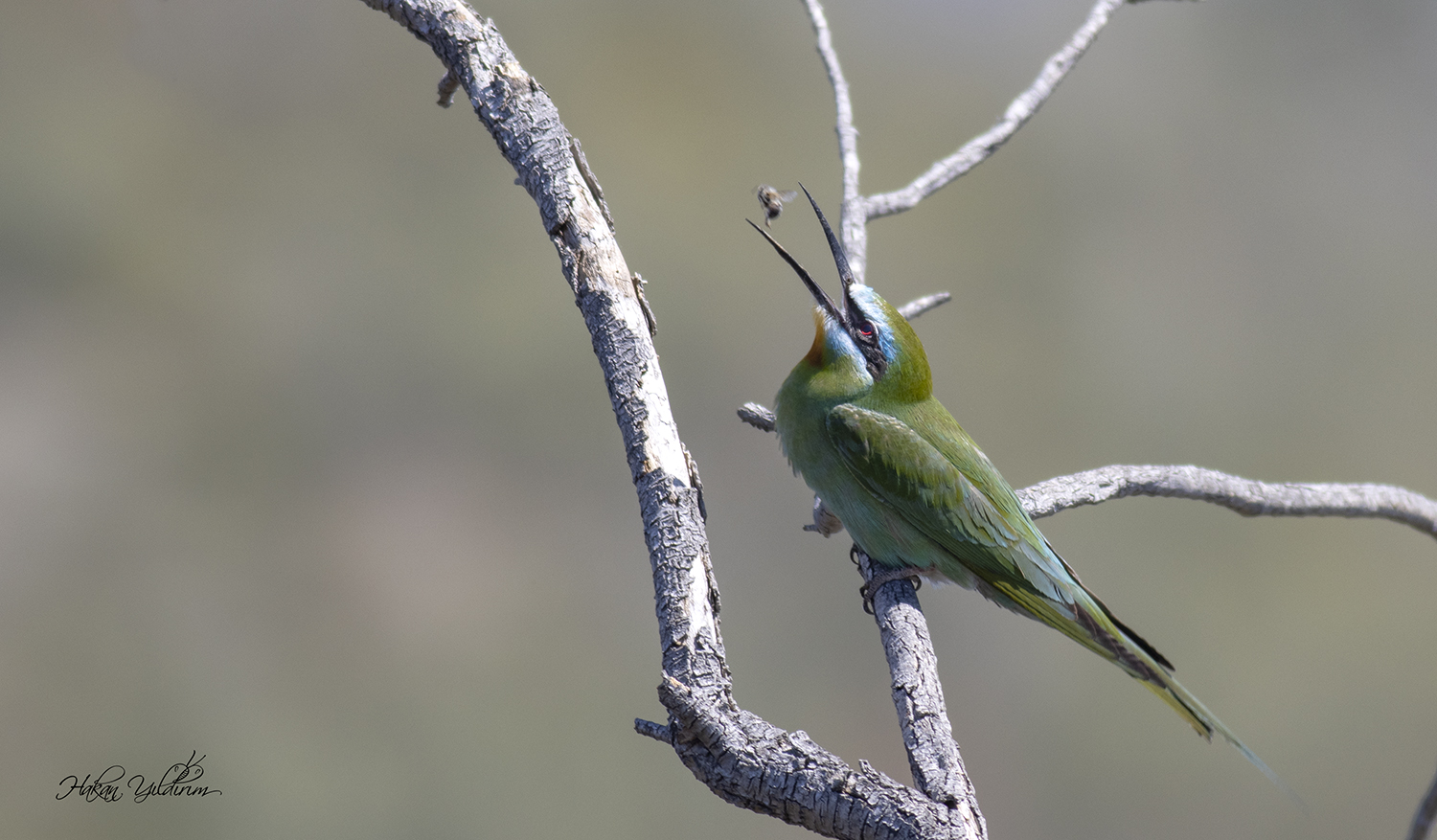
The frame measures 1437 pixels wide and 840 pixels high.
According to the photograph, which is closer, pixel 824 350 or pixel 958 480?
pixel 958 480

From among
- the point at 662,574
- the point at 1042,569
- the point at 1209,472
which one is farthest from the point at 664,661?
the point at 1209,472

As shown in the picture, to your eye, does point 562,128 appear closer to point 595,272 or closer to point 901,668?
point 595,272

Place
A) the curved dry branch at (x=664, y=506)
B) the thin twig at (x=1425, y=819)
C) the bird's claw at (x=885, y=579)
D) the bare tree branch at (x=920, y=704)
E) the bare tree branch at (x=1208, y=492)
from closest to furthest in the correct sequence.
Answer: the curved dry branch at (x=664, y=506) < the bare tree branch at (x=920, y=704) < the thin twig at (x=1425, y=819) < the bird's claw at (x=885, y=579) < the bare tree branch at (x=1208, y=492)

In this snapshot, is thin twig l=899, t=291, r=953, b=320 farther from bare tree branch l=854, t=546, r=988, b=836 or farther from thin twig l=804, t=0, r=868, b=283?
bare tree branch l=854, t=546, r=988, b=836

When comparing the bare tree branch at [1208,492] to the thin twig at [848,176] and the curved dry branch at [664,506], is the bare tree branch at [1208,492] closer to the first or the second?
the thin twig at [848,176]

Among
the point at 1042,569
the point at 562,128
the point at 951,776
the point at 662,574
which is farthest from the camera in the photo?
the point at 1042,569

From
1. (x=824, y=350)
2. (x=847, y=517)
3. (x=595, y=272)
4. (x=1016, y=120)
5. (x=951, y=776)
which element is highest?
(x=1016, y=120)

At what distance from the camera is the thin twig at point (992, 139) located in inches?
113

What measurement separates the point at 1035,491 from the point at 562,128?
1.53 m

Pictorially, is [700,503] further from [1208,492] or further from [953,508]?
[1208,492]

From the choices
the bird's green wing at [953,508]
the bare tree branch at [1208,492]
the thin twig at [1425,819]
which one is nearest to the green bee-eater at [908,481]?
the bird's green wing at [953,508]

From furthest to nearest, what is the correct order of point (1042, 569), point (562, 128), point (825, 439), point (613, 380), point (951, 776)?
point (825, 439), point (1042, 569), point (562, 128), point (613, 380), point (951, 776)

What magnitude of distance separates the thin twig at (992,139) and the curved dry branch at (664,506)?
1054 mm

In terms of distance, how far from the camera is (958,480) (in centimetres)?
273
